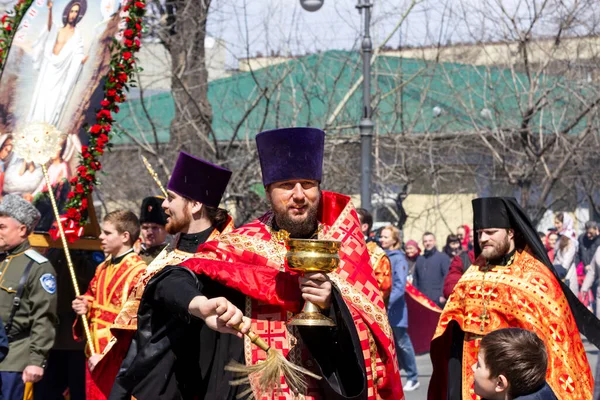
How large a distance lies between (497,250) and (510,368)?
2951 millimetres

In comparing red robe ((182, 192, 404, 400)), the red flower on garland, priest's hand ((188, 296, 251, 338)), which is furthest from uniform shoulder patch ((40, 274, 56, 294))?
priest's hand ((188, 296, 251, 338))

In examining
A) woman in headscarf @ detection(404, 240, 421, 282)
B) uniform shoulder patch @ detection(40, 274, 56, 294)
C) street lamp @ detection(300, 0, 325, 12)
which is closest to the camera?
uniform shoulder patch @ detection(40, 274, 56, 294)

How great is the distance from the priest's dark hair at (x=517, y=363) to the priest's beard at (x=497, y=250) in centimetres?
285

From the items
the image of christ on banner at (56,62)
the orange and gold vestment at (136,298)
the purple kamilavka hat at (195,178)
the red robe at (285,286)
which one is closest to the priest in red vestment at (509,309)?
the orange and gold vestment at (136,298)

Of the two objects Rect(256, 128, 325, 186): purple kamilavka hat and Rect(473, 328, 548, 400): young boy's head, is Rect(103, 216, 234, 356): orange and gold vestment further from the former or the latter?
Rect(473, 328, 548, 400): young boy's head

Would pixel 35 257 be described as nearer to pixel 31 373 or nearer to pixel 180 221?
pixel 31 373

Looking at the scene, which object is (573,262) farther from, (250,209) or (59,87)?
(59,87)

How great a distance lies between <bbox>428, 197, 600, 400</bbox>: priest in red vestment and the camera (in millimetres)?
7375

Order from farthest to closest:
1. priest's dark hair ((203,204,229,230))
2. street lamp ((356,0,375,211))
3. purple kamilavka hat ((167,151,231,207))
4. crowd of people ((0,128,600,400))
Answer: street lamp ((356,0,375,211)), priest's dark hair ((203,204,229,230)), purple kamilavka hat ((167,151,231,207)), crowd of people ((0,128,600,400))

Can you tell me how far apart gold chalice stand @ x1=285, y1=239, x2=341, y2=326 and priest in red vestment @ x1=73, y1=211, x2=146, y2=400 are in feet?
15.4

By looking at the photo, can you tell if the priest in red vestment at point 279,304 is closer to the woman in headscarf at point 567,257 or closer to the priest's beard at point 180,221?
the priest's beard at point 180,221

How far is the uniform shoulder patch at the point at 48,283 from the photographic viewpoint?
868cm

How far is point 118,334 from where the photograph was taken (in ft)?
22.7

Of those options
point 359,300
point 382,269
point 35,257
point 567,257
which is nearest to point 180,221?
point 359,300
